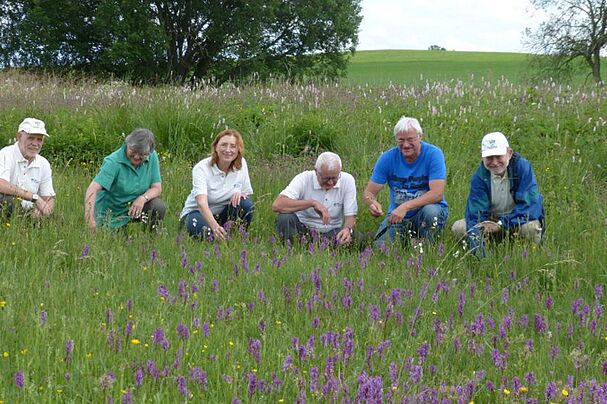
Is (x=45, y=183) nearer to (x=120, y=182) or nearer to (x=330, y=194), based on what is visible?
(x=120, y=182)

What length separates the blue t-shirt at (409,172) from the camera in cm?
711

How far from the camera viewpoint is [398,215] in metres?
6.72

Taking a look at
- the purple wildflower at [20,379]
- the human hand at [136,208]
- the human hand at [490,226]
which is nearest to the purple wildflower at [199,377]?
the purple wildflower at [20,379]

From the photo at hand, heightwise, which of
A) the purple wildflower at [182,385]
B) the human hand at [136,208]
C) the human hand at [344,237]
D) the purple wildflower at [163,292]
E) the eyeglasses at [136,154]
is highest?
the eyeglasses at [136,154]

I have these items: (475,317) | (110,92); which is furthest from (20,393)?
(110,92)

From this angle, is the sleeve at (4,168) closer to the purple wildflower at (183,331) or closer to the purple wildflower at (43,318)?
the purple wildflower at (43,318)

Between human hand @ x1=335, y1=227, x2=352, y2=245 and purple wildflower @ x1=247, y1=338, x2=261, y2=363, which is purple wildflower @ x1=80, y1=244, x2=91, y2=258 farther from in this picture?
purple wildflower @ x1=247, y1=338, x2=261, y2=363

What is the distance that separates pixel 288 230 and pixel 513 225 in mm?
2029

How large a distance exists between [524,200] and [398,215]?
1093 mm

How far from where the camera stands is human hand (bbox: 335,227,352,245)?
6.66 meters

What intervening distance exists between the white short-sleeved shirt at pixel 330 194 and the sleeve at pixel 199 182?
758 mm

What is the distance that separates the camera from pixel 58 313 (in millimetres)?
4398

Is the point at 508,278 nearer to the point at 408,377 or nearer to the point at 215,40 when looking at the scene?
the point at 408,377

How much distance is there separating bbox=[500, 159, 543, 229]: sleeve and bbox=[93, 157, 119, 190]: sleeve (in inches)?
143
